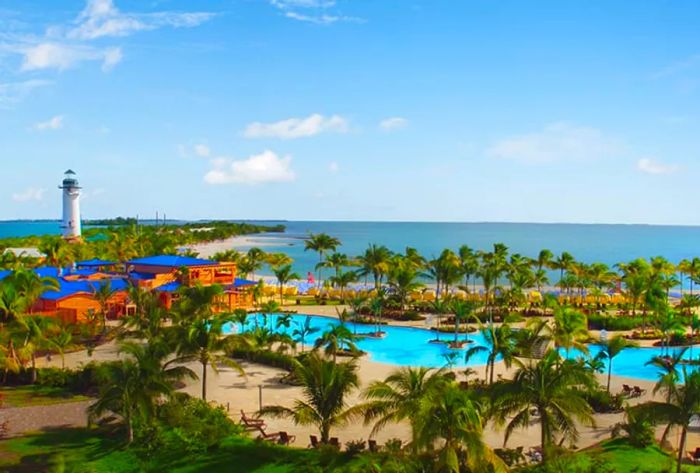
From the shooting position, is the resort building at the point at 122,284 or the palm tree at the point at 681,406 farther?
the resort building at the point at 122,284

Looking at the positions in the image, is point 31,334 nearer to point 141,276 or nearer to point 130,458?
point 130,458

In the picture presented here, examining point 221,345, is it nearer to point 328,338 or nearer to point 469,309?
point 328,338

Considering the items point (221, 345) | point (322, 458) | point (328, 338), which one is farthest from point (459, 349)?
point (322, 458)

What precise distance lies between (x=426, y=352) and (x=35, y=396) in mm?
19944

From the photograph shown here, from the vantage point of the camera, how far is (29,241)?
363ft

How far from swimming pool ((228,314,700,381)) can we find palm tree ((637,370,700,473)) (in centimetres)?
1207

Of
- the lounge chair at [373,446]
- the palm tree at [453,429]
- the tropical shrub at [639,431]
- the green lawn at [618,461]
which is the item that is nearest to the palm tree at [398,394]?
the palm tree at [453,429]

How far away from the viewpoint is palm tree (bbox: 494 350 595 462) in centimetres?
1566

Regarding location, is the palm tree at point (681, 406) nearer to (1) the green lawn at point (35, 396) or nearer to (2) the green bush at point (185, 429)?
(2) the green bush at point (185, 429)

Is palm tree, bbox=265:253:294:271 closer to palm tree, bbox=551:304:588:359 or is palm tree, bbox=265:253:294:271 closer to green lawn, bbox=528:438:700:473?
palm tree, bbox=551:304:588:359

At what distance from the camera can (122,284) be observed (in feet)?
136

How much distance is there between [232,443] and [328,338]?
8.05 m

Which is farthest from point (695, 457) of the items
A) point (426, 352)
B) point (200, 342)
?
point (426, 352)

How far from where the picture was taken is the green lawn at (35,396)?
22.7 meters
